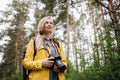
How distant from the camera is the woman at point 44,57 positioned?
9.70 feet

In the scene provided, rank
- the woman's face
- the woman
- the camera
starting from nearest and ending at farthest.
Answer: the camera, the woman, the woman's face

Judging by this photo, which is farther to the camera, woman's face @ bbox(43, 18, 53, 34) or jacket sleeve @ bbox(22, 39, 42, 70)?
woman's face @ bbox(43, 18, 53, 34)

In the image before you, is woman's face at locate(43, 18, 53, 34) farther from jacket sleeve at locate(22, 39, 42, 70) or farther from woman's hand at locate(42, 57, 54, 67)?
woman's hand at locate(42, 57, 54, 67)

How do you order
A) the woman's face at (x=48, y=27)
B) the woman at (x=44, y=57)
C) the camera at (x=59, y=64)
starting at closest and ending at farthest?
1. the camera at (x=59, y=64)
2. the woman at (x=44, y=57)
3. the woman's face at (x=48, y=27)

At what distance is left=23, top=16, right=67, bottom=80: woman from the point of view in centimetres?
296

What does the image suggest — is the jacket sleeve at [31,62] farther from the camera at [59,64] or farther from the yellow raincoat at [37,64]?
the camera at [59,64]

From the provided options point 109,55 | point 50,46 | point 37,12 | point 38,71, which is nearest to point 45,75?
point 38,71

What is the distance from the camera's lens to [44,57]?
3.08 metres

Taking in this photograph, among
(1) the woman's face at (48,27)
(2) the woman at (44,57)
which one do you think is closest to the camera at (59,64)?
(2) the woman at (44,57)

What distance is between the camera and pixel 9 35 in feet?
118

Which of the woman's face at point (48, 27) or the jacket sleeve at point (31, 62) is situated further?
the woman's face at point (48, 27)

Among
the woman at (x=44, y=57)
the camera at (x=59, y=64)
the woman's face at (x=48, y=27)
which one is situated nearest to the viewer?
the camera at (x=59, y=64)

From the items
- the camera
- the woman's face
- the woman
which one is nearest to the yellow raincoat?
the woman

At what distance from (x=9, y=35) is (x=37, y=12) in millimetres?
5530
